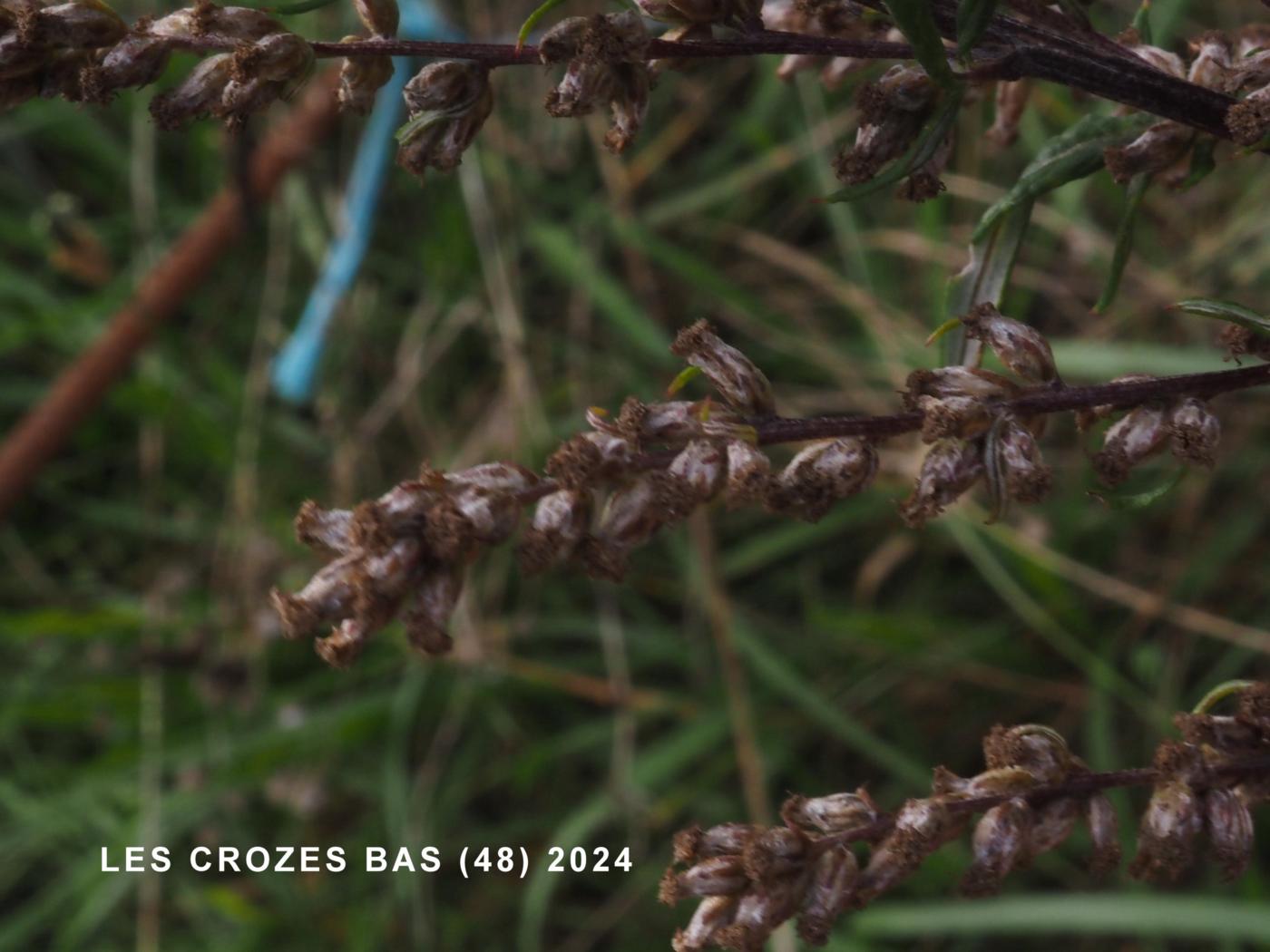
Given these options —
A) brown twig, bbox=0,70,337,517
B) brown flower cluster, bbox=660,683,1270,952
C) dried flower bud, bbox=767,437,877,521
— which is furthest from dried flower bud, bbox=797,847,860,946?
brown twig, bbox=0,70,337,517

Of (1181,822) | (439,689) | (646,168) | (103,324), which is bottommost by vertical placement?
(1181,822)

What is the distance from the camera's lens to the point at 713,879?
755mm

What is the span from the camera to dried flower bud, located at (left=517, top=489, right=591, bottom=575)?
0.70m

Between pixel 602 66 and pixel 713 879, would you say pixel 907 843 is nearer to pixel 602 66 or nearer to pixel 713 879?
pixel 713 879

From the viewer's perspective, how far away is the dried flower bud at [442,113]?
2.42 ft

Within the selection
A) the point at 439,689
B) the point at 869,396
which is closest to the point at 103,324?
the point at 439,689

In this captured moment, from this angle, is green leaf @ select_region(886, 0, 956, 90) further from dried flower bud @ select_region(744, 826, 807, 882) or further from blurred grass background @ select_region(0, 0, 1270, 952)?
blurred grass background @ select_region(0, 0, 1270, 952)

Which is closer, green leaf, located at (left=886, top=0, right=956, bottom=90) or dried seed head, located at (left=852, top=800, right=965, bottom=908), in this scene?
green leaf, located at (left=886, top=0, right=956, bottom=90)

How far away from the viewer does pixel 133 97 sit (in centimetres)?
272

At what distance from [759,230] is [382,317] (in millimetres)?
781

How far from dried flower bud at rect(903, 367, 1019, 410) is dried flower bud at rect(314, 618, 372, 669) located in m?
0.31

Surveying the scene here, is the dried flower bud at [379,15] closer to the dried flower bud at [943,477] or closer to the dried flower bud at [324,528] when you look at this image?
the dried flower bud at [324,528]

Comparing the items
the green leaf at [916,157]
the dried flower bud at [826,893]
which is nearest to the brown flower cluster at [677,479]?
the green leaf at [916,157]

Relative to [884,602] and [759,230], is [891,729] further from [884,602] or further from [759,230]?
[759,230]
